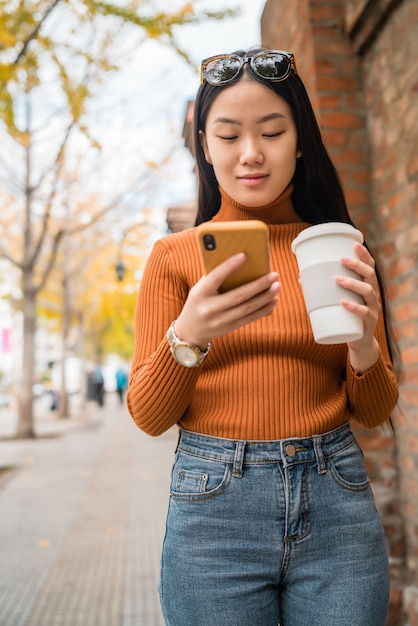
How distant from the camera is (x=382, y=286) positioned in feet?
5.04

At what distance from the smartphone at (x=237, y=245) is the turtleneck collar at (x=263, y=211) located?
0.48 metres

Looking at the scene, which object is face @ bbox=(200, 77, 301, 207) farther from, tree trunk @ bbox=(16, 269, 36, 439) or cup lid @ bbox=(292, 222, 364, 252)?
tree trunk @ bbox=(16, 269, 36, 439)

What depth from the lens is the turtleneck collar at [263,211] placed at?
1496mm

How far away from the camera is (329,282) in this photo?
44.4 inches

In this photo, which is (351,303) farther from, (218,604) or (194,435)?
(218,604)

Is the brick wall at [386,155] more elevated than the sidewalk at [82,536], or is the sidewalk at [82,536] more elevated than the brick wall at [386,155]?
the brick wall at [386,155]

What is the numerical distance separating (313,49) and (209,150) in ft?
7.40

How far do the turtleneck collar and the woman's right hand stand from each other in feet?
1.48

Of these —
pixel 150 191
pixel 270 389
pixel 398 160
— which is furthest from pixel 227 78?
pixel 150 191

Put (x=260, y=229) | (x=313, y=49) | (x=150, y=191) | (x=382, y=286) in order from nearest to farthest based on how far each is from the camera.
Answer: (x=260, y=229) → (x=382, y=286) → (x=313, y=49) → (x=150, y=191)

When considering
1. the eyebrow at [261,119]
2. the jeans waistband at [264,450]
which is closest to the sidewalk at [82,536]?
the jeans waistband at [264,450]

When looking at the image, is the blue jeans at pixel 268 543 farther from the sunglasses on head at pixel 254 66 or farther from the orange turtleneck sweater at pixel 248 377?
the sunglasses on head at pixel 254 66

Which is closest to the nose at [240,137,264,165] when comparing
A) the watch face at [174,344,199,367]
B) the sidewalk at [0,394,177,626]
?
the watch face at [174,344,199,367]

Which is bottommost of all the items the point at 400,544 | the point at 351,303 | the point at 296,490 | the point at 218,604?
the point at 400,544
